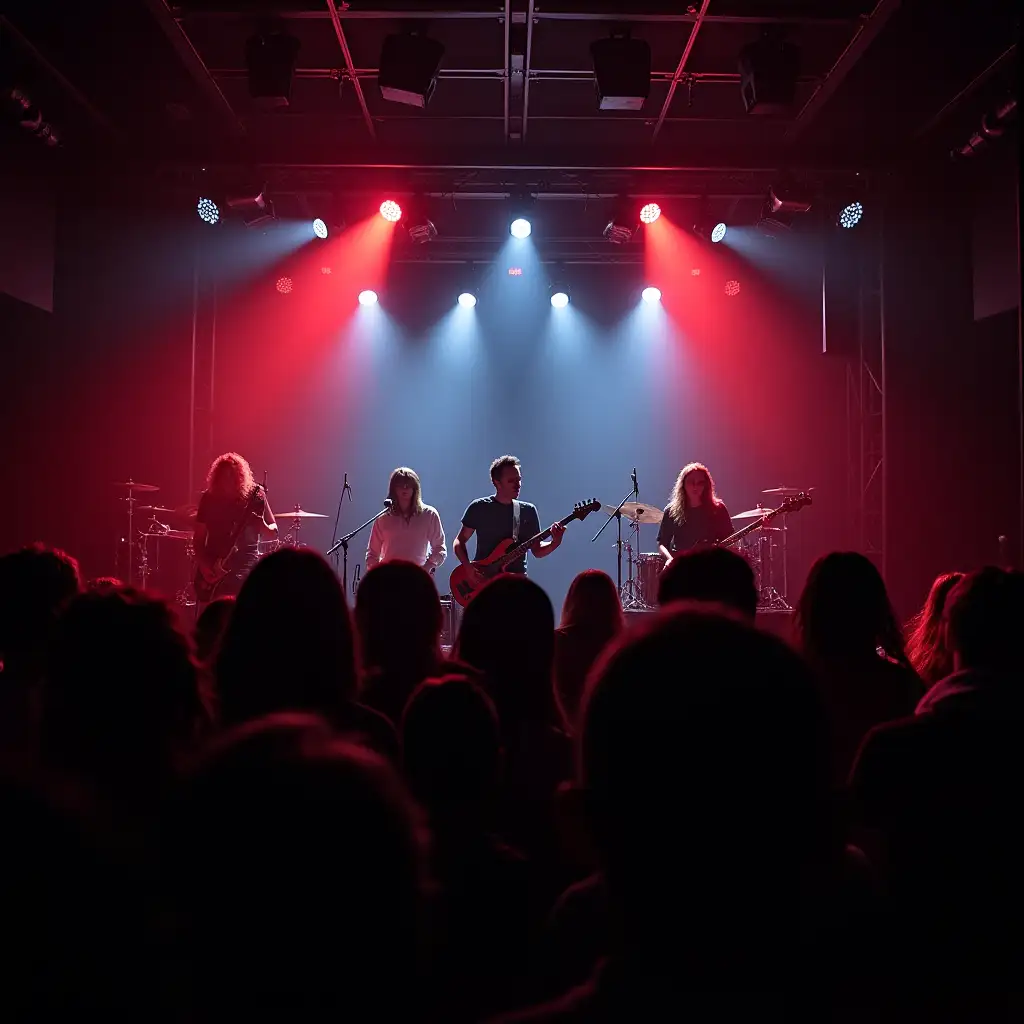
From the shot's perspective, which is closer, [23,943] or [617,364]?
[23,943]

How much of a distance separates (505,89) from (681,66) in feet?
4.97

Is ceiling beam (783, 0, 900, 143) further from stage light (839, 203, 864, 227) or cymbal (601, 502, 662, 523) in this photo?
cymbal (601, 502, 662, 523)

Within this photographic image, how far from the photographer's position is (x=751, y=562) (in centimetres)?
956

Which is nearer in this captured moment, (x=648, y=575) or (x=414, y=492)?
(x=414, y=492)

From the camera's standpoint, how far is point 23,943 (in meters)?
0.53

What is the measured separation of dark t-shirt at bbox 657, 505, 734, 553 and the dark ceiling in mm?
3112

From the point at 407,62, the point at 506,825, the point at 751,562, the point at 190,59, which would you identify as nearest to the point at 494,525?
the point at 751,562

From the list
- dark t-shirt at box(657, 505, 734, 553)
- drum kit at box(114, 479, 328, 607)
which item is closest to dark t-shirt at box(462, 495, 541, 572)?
dark t-shirt at box(657, 505, 734, 553)

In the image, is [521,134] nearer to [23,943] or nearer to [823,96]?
[823,96]

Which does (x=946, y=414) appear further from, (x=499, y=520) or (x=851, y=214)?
(x=499, y=520)

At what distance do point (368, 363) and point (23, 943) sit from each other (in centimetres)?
1173

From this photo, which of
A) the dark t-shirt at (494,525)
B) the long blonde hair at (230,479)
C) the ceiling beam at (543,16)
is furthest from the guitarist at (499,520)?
the ceiling beam at (543,16)

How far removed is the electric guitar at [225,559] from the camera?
667 cm

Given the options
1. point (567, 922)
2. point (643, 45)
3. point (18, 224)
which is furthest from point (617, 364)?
point (567, 922)
